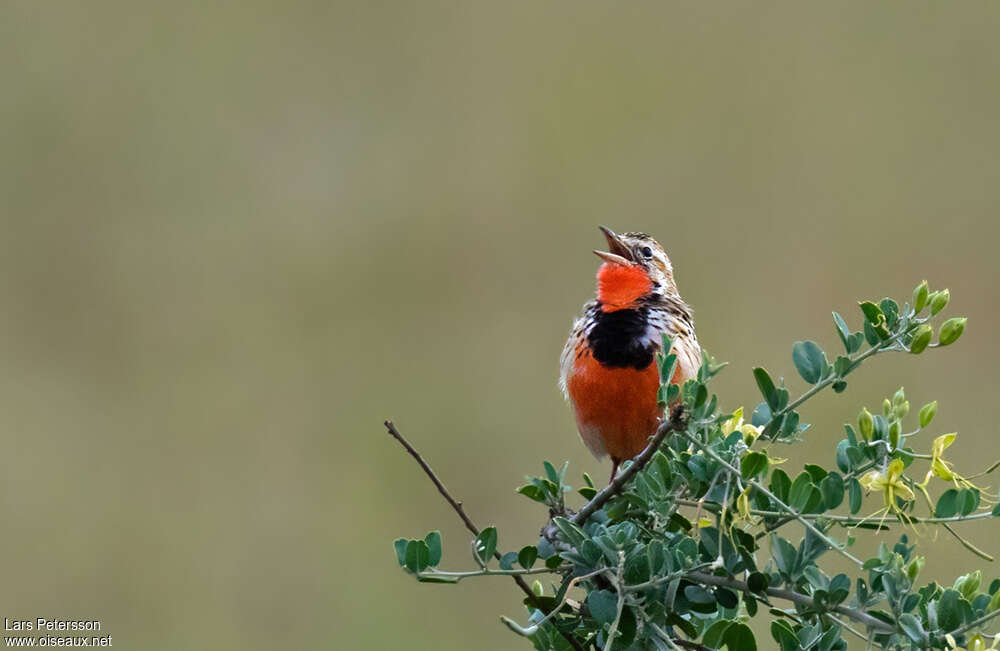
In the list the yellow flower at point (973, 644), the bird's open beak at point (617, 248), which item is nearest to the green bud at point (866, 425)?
the yellow flower at point (973, 644)

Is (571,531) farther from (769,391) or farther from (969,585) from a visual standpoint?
(969,585)

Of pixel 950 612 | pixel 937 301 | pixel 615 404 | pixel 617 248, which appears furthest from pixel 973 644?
pixel 617 248

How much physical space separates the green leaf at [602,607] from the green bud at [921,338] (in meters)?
0.42

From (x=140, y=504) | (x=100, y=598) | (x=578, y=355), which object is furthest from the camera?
(x=140, y=504)

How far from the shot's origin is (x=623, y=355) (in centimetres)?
218

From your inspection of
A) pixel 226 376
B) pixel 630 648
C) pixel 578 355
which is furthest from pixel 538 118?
pixel 630 648

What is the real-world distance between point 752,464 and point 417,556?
0.40 meters

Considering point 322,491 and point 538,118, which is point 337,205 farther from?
point 322,491

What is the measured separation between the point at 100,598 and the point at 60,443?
847mm

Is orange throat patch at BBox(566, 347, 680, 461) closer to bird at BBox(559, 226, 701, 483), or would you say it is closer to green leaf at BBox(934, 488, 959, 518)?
bird at BBox(559, 226, 701, 483)

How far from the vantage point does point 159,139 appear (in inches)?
244

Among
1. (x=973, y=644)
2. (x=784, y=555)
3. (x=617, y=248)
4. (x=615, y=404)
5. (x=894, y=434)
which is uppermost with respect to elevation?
(x=617, y=248)

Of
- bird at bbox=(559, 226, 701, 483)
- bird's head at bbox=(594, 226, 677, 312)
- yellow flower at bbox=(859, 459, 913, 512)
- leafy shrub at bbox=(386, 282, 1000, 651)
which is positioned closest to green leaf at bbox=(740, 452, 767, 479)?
leafy shrub at bbox=(386, 282, 1000, 651)

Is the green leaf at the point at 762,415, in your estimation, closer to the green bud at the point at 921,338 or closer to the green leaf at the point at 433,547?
the green bud at the point at 921,338
